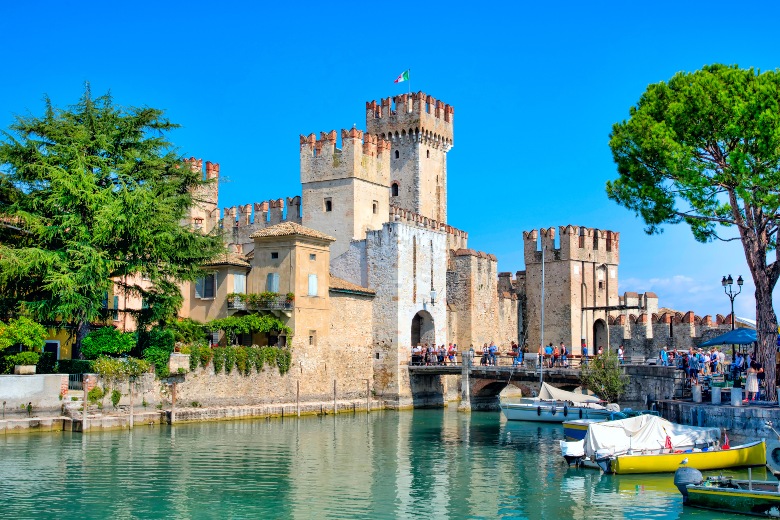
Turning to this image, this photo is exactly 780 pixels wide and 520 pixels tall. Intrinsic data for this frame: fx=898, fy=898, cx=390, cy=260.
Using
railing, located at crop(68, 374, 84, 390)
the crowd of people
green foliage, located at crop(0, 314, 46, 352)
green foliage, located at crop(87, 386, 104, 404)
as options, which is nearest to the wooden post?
green foliage, located at crop(87, 386, 104, 404)

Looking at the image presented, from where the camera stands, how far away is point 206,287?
3834cm

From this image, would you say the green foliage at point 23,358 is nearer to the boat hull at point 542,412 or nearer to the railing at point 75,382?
the railing at point 75,382

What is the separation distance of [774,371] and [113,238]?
2095 cm

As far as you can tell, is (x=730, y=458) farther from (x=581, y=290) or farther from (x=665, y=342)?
(x=581, y=290)

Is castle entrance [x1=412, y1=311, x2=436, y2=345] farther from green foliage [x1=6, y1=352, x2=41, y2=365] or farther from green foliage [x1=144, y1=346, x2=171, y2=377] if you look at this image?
green foliage [x1=6, y1=352, x2=41, y2=365]

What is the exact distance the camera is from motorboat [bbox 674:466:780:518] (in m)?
16.1

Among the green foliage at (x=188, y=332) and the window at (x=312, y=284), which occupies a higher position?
the window at (x=312, y=284)

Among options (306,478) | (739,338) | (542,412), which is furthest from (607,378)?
(306,478)

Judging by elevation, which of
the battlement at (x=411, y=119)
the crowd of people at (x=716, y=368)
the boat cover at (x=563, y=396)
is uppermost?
the battlement at (x=411, y=119)

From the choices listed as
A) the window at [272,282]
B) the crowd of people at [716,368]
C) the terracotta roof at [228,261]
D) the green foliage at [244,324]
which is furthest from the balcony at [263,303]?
the crowd of people at [716,368]

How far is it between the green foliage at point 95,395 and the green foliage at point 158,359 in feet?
7.75

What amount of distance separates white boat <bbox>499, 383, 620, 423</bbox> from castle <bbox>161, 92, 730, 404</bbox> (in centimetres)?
780

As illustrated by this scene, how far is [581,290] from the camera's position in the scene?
49656mm

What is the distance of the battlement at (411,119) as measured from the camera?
53.0 meters
